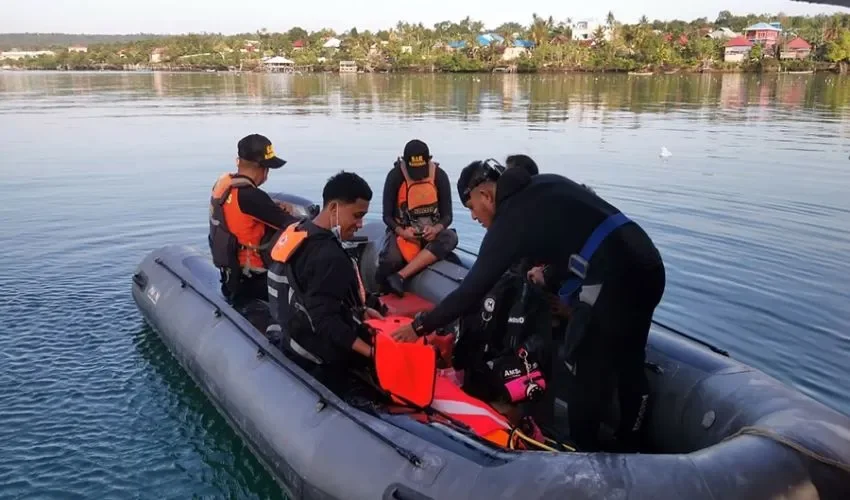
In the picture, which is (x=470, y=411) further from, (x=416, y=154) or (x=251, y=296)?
(x=416, y=154)

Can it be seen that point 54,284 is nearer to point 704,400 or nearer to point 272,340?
point 272,340

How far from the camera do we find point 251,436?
14.0ft

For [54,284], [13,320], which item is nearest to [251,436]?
→ [13,320]

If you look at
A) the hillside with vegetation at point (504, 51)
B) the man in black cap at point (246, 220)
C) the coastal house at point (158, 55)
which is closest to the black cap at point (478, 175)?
the man in black cap at point (246, 220)

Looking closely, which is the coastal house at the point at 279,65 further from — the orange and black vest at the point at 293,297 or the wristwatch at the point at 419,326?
the wristwatch at the point at 419,326

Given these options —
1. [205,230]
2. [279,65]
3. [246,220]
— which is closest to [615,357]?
[246,220]

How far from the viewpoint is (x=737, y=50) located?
73.1m

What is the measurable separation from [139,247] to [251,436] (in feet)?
18.6

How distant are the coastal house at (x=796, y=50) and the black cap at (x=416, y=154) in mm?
74685

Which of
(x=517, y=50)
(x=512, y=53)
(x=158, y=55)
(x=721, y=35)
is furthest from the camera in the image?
(x=158, y=55)

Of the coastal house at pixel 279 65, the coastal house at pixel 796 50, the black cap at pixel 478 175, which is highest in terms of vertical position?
the coastal house at pixel 796 50

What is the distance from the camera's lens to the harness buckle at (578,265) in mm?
3225

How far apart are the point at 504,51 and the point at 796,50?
30.7 meters

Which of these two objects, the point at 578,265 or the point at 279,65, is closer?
the point at 578,265
